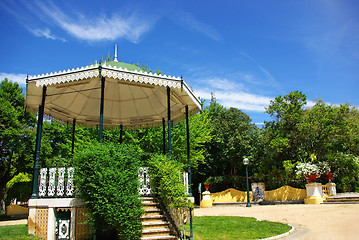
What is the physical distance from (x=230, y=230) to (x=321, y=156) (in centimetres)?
1832

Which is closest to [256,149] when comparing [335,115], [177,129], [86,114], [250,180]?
[250,180]

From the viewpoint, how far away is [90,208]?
21.6 feet

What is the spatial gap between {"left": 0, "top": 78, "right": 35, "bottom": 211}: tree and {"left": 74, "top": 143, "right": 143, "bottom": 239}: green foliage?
16.2 metres

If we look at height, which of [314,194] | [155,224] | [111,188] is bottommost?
[314,194]

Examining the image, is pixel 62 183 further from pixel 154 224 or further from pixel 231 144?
pixel 231 144

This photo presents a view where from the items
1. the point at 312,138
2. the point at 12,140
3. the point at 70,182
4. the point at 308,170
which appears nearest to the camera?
the point at 70,182

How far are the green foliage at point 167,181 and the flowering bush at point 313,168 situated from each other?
16.4 meters

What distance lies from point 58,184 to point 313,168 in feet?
61.9

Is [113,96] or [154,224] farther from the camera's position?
[113,96]

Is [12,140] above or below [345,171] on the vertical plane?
above

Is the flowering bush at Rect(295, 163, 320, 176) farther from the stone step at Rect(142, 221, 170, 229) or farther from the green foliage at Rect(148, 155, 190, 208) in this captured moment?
the stone step at Rect(142, 221, 170, 229)

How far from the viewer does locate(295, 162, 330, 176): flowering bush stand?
68.7 feet

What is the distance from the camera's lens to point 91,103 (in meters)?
12.8

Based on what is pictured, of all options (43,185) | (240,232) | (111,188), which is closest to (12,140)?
(43,185)
